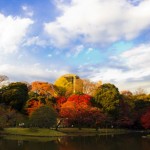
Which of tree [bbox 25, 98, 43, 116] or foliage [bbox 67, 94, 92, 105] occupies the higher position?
foliage [bbox 67, 94, 92, 105]

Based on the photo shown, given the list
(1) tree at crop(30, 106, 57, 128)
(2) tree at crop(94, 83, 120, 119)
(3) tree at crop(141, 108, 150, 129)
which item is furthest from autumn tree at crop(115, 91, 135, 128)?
(1) tree at crop(30, 106, 57, 128)

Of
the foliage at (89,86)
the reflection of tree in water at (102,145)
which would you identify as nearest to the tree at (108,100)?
the foliage at (89,86)

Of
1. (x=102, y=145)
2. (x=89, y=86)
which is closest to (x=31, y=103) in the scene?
(x=102, y=145)

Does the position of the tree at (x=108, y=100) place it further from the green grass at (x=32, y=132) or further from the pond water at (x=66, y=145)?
the pond water at (x=66, y=145)

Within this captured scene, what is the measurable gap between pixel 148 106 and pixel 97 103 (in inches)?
595

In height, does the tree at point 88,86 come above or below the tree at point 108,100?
above

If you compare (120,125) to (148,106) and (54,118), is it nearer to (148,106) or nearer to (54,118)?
(148,106)

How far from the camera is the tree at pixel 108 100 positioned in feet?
230

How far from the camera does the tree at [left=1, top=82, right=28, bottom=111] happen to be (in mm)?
65250

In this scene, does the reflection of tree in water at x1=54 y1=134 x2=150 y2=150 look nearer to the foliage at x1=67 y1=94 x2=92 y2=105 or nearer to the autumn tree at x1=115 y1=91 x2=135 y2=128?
the foliage at x1=67 y1=94 x2=92 y2=105

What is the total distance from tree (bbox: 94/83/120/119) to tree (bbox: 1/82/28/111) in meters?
17.3

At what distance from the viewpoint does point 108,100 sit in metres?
70.7

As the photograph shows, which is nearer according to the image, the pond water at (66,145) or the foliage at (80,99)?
the pond water at (66,145)

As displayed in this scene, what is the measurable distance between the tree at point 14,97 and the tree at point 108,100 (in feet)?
56.9
